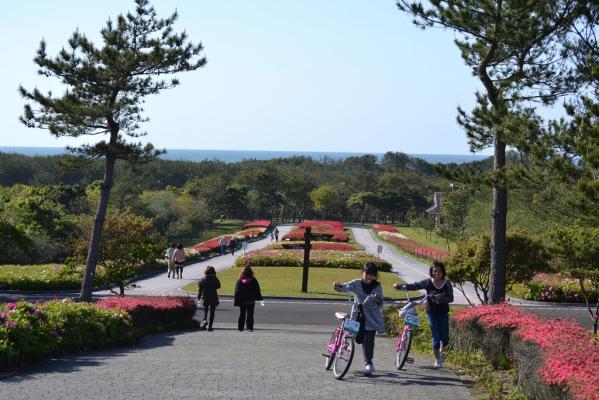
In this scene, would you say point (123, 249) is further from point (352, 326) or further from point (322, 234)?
point (322, 234)

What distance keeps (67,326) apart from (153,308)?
4.74 meters

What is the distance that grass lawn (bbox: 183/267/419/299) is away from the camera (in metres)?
28.5

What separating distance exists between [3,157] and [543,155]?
359 ft

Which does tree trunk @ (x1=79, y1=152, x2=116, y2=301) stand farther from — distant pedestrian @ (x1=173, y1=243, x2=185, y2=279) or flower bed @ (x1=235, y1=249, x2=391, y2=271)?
flower bed @ (x1=235, y1=249, x2=391, y2=271)

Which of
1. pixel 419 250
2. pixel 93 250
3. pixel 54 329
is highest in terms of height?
pixel 93 250

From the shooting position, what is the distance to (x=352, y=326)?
9398 millimetres

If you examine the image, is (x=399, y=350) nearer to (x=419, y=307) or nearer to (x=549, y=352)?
(x=549, y=352)

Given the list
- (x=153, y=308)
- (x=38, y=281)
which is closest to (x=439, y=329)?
(x=153, y=308)

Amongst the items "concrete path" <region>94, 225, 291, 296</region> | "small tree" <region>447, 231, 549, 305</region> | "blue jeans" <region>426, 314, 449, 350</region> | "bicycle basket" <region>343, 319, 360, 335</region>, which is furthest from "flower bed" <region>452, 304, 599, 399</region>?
"concrete path" <region>94, 225, 291, 296</region>

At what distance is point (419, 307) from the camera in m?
16.5

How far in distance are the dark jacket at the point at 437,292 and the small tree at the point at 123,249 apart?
11399 millimetres

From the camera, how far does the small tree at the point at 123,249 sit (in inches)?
806

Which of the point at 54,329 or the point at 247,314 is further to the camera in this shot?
the point at 247,314

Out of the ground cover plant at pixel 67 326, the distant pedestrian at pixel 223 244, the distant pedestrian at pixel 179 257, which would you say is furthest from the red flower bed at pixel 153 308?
the distant pedestrian at pixel 223 244
